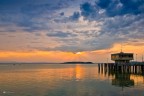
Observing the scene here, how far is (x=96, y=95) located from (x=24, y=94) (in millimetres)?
12138

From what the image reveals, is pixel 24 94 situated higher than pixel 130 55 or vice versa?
pixel 130 55

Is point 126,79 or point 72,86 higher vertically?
point 126,79

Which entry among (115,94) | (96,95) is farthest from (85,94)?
(115,94)

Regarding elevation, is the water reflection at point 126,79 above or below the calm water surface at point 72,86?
above

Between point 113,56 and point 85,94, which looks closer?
point 85,94

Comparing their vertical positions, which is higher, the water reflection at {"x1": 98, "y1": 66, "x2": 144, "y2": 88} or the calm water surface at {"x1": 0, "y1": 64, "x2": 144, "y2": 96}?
the water reflection at {"x1": 98, "y1": 66, "x2": 144, "y2": 88}

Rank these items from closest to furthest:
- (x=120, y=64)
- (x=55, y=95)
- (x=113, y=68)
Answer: (x=55, y=95)
(x=120, y=64)
(x=113, y=68)

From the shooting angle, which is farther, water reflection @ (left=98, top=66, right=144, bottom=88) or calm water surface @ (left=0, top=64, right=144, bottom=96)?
water reflection @ (left=98, top=66, right=144, bottom=88)

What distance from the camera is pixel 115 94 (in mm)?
44094

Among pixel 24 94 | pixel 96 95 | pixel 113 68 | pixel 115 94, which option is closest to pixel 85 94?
pixel 96 95

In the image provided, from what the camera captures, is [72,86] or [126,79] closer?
[72,86]

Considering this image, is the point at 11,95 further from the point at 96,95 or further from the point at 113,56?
the point at 113,56

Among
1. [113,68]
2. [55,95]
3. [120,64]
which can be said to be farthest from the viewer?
[113,68]

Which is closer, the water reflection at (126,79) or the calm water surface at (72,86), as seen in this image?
the calm water surface at (72,86)
